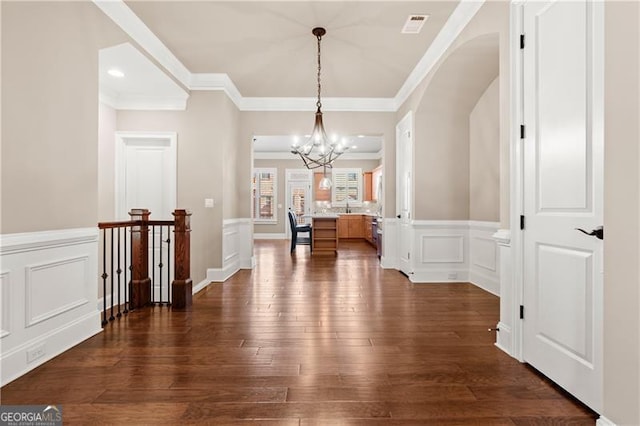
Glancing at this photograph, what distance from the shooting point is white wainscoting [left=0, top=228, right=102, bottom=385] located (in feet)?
6.78

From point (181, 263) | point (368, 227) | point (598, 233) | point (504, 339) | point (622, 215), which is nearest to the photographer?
point (622, 215)

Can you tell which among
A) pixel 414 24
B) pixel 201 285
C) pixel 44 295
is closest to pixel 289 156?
pixel 201 285

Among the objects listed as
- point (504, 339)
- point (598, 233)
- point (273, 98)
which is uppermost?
point (273, 98)

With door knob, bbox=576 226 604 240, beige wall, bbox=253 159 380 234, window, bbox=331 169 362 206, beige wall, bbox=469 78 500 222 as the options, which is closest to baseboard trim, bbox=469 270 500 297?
beige wall, bbox=469 78 500 222

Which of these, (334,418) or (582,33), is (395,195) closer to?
(582,33)

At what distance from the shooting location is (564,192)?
1932 millimetres

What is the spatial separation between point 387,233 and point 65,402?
16.1ft

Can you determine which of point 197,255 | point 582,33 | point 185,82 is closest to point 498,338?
point 582,33

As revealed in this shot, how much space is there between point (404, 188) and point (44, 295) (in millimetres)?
4645

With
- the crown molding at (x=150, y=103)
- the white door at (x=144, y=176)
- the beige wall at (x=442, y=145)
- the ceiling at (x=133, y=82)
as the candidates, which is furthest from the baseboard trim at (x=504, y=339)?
the crown molding at (x=150, y=103)

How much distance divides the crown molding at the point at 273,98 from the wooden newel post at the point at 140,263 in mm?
1870

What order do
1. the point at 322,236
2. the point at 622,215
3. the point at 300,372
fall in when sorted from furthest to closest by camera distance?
1. the point at 322,236
2. the point at 300,372
3. the point at 622,215

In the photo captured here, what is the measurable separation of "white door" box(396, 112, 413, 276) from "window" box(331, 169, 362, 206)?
5808 mm

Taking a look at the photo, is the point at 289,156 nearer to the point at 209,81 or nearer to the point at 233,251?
the point at 233,251
